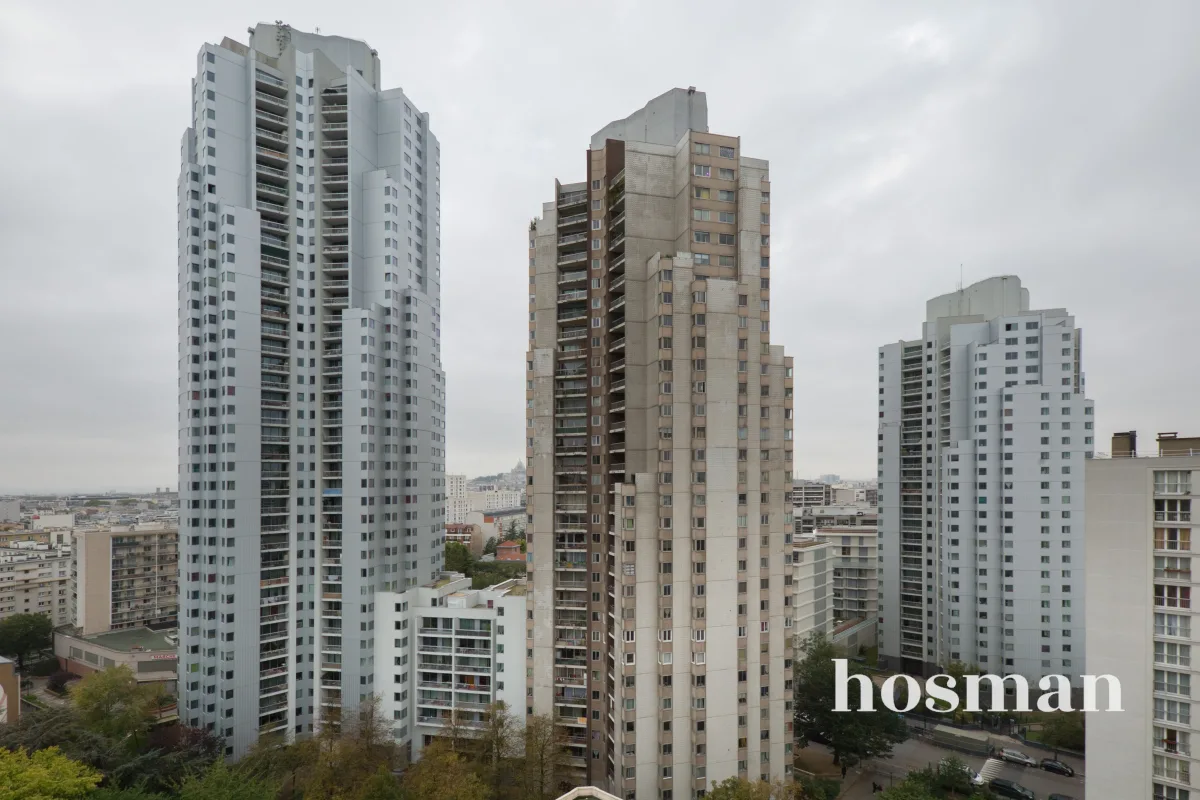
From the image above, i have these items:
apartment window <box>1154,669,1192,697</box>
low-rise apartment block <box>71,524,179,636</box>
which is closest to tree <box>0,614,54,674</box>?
low-rise apartment block <box>71,524,179,636</box>

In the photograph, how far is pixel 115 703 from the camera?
49438 millimetres

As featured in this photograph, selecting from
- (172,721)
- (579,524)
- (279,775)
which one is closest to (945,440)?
(579,524)

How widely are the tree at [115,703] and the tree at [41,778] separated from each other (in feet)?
61.7

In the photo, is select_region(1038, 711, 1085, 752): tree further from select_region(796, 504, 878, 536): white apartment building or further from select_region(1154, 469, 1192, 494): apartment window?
select_region(796, 504, 878, 536): white apartment building

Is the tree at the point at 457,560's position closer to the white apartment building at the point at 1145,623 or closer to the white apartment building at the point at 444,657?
the white apartment building at the point at 444,657

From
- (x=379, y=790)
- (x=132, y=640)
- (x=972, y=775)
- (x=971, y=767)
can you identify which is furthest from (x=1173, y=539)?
(x=132, y=640)

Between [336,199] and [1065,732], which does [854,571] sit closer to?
[1065,732]

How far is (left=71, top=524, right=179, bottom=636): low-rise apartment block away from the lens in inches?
2960

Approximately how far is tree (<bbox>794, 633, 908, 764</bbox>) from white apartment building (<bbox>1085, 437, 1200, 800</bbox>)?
1486 centimetres

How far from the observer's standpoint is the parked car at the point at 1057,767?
4916 cm

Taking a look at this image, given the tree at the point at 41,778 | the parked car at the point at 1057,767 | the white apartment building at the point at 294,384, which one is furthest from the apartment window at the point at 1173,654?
the tree at the point at 41,778

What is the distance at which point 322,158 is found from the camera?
2159 inches

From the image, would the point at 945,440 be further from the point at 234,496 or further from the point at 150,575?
the point at 150,575

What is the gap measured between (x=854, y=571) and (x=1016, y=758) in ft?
109
